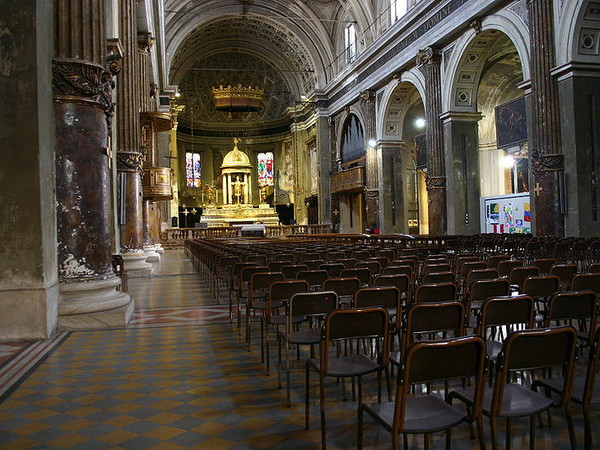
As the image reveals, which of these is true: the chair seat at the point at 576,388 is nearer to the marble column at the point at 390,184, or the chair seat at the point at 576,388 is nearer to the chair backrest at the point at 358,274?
the chair backrest at the point at 358,274

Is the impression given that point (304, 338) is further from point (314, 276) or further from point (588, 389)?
point (588, 389)

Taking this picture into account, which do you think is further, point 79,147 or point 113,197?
point 113,197

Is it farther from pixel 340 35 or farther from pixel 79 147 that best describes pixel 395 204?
pixel 79 147

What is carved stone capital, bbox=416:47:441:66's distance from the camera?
19.8 metres

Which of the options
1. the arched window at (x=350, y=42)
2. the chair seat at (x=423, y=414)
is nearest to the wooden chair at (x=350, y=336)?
the chair seat at (x=423, y=414)

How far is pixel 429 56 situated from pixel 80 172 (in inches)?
647

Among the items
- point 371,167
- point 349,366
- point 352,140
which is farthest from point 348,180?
point 349,366

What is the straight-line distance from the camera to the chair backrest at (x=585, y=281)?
15.0 ft

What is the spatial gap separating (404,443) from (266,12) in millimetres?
32478

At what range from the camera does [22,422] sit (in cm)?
342

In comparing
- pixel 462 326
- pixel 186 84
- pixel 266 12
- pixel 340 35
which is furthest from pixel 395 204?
pixel 462 326

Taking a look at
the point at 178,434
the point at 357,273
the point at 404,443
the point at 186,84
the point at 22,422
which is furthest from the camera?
the point at 186,84

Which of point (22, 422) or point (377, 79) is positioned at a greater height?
point (377, 79)

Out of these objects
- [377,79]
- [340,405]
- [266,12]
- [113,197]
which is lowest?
[340,405]
